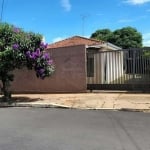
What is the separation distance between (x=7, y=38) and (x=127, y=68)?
5.95 metres

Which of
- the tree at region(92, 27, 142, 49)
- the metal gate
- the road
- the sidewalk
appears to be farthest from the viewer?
the tree at region(92, 27, 142, 49)

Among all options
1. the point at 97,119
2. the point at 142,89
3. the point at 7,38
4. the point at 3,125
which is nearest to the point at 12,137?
the point at 3,125

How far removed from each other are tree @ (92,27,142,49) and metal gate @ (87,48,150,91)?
37.7 metres

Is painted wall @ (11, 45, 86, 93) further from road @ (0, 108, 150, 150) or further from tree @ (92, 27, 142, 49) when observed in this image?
tree @ (92, 27, 142, 49)

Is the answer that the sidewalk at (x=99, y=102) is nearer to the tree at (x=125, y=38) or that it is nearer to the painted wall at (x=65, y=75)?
the painted wall at (x=65, y=75)

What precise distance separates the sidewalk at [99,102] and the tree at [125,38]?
40840 mm

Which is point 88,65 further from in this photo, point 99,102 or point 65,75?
point 99,102

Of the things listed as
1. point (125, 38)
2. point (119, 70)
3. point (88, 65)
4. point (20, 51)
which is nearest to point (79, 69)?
point (88, 65)

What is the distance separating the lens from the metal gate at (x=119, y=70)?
763 inches

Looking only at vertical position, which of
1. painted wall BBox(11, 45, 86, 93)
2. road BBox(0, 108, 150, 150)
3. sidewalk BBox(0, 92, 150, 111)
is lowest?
road BBox(0, 108, 150, 150)

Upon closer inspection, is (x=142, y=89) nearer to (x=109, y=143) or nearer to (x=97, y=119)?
(x=97, y=119)

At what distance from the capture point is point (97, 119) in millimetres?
12281

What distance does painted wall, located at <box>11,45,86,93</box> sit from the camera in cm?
2041

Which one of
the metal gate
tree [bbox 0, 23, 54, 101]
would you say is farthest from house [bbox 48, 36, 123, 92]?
tree [bbox 0, 23, 54, 101]
